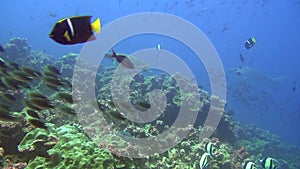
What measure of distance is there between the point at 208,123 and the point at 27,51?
1244cm

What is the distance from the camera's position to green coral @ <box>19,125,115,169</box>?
16.3 ft

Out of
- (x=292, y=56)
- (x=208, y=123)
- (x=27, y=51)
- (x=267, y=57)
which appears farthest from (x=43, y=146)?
(x=292, y=56)

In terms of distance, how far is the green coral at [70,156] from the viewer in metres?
4.95

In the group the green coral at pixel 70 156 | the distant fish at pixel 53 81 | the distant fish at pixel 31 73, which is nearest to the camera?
the distant fish at pixel 53 81

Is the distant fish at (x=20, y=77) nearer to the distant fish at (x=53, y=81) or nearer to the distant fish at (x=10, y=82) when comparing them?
the distant fish at (x=10, y=82)

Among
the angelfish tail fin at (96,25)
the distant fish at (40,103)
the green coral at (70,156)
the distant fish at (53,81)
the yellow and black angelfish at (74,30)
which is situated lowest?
the green coral at (70,156)

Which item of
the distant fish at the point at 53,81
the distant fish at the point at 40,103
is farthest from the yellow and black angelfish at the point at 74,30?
the distant fish at the point at 53,81

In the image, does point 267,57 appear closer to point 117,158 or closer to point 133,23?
point 133,23

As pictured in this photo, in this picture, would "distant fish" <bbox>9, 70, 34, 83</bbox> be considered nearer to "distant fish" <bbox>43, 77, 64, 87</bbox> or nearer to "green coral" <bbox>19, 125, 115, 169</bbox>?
"distant fish" <bbox>43, 77, 64, 87</bbox>

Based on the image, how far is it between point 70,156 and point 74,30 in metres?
2.92

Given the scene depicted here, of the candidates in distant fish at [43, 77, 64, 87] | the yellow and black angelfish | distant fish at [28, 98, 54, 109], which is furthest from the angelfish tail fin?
distant fish at [43, 77, 64, 87]

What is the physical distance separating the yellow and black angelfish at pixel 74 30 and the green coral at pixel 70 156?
2.69 meters

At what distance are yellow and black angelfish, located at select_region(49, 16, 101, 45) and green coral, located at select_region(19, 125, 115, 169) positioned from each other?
269cm

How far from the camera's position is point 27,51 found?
1788 centimetres
